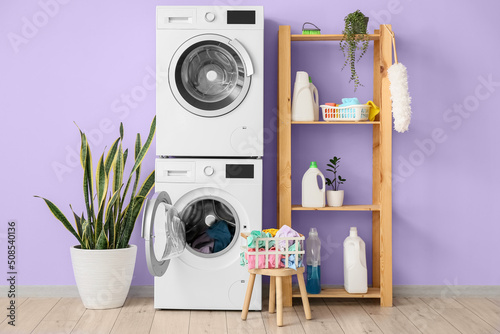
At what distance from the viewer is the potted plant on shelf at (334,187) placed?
10.9ft

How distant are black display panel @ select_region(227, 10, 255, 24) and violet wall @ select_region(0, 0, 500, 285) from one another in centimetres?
41

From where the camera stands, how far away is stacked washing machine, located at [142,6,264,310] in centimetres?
309

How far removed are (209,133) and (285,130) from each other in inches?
17.8

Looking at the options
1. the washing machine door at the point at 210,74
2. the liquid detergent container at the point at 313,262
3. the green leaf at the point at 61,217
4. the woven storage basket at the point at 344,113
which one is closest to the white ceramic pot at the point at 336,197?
the liquid detergent container at the point at 313,262

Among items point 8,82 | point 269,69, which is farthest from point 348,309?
point 8,82

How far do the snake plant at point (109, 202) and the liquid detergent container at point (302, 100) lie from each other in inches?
32.3

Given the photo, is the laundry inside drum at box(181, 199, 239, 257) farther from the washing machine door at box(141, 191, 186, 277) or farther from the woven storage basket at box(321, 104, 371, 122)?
the woven storage basket at box(321, 104, 371, 122)

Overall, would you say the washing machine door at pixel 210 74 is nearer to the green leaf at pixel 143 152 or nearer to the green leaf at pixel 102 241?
the green leaf at pixel 143 152

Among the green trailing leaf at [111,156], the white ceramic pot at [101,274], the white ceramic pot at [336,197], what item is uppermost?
the green trailing leaf at [111,156]

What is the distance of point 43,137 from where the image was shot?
3473 millimetres

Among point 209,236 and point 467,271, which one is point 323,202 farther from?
point 467,271

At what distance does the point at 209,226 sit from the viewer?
10.3 feet

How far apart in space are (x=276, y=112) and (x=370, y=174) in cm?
69

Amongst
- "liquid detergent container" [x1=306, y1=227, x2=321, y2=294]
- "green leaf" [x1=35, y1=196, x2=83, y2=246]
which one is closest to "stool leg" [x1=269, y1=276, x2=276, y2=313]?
"liquid detergent container" [x1=306, y1=227, x2=321, y2=294]
